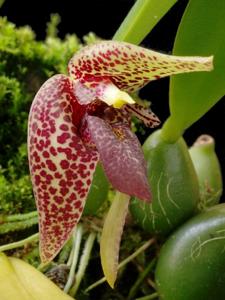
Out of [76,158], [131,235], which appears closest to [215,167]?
[131,235]

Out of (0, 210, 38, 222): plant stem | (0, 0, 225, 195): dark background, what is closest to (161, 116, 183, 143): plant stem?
(0, 210, 38, 222): plant stem

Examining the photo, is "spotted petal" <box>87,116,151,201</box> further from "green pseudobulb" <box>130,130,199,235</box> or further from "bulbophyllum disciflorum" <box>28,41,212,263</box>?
"green pseudobulb" <box>130,130,199,235</box>

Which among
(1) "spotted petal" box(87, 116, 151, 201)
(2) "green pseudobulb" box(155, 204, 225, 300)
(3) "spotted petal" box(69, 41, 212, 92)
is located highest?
(3) "spotted petal" box(69, 41, 212, 92)

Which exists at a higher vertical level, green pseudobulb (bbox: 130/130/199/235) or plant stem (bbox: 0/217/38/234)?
green pseudobulb (bbox: 130/130/199/235)

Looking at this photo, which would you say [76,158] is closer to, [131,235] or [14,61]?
[131,235]

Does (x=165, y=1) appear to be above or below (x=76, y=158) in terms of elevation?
above

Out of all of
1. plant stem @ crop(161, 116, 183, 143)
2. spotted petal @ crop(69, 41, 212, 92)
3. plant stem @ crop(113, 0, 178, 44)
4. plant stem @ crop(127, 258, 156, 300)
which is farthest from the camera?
plant stem @ crop(127, 258, 156, 300)

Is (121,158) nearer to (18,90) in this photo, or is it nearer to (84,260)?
(84,260)

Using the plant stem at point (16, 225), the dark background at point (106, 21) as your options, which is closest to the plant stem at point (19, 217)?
the plant stem at point (16, 225)
